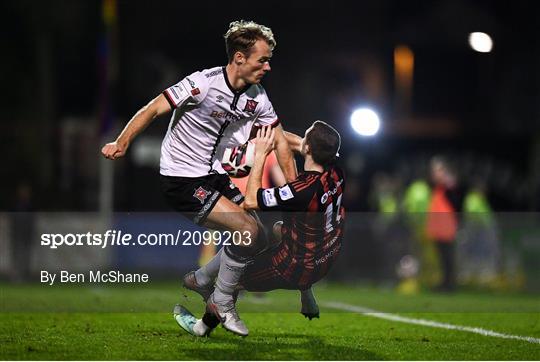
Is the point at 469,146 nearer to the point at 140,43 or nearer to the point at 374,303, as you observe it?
the point at 140,43

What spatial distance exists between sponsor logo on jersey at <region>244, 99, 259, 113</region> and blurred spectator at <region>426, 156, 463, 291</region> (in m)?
9.36

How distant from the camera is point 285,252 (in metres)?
8.97

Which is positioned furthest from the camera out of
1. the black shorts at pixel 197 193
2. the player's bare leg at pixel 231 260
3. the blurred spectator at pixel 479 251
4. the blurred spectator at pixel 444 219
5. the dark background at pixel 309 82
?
the dark background at pixel 309 82

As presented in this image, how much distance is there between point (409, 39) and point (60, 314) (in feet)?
73.1

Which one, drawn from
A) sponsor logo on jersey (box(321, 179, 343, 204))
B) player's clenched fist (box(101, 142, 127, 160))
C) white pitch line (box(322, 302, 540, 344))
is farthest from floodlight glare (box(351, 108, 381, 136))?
player's clenched fist (box(101, 142, 127, 160))

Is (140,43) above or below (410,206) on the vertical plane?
above

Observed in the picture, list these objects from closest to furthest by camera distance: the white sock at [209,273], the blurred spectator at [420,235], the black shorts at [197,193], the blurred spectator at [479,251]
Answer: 1. the black shorts at [197,193]
2. the white sock at [209,273]
3. the blurred spectator at [479,251]
4. the blurred spectator at [420,235]

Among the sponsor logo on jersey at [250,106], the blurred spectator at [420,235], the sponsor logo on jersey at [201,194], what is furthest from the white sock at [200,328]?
the blurred spectator at [420,235]

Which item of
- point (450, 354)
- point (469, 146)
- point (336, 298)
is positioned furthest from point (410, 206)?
point (450, 354)

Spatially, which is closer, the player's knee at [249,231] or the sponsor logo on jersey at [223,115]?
the player's knee at [249,231]

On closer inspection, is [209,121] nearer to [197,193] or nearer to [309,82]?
[197,193]

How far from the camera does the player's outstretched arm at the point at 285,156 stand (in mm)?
9258

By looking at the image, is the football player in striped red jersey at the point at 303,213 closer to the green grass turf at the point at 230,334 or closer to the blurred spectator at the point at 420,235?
the green grass turf at the point at 230,334

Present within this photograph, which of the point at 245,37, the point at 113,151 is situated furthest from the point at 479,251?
the point at 113,151
